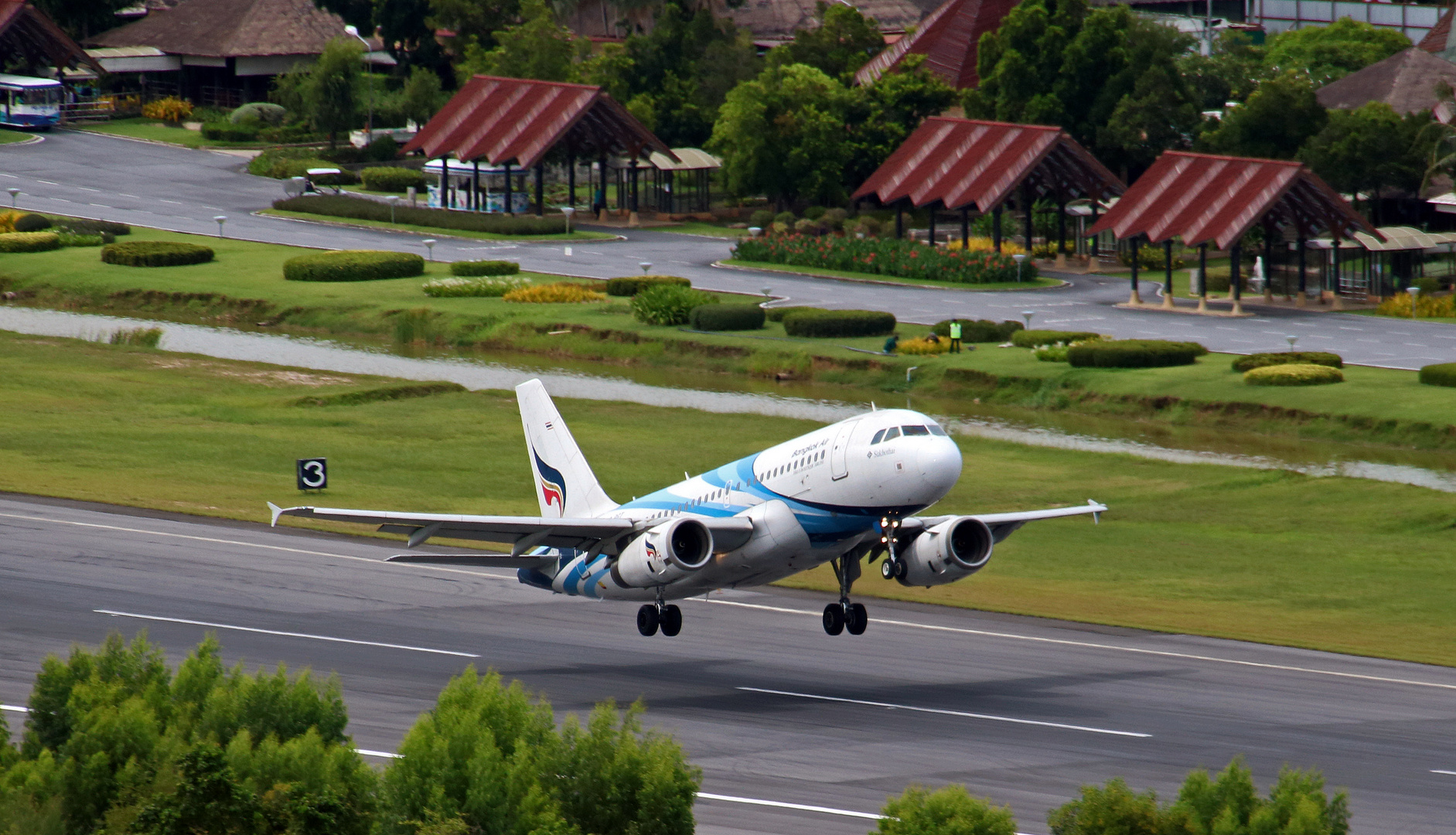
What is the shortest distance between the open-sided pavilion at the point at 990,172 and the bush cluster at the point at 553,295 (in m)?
25.5

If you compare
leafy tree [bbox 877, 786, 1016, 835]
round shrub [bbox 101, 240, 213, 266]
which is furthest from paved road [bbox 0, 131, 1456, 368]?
leafy tree [bbox 877, 786, 1016, 835]

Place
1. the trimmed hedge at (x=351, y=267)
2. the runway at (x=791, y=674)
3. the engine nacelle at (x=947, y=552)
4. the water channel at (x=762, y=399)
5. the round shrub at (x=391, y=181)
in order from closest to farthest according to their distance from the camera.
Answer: the runway at (x=791, y=674), the engine nacelle at (x=947, y=552), the water channel at (x=762, y=399), the trimmed hedge at (x=351, y=267), the round shrub at (x=391, y=181)

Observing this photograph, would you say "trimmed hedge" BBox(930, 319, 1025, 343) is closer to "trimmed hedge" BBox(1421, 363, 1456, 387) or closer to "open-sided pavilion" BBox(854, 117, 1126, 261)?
"trimmed hedge" BBox(1421, 363, 1456, 387)

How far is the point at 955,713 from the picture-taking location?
3950 cm

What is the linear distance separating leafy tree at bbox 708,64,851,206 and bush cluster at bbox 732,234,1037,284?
12.1 metres

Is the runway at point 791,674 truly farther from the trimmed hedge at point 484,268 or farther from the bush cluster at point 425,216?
the bush cluster at point 425,216

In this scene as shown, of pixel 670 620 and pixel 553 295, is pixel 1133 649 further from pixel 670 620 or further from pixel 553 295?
pixel 553 295

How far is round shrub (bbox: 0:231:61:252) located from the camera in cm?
12281

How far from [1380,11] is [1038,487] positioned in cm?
13469

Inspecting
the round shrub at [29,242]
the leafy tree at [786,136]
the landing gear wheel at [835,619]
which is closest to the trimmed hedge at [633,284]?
the leafy tree at [786,136]

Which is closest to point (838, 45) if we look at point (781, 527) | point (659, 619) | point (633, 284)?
point (633, 284)

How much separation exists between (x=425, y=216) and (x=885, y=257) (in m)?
37.5

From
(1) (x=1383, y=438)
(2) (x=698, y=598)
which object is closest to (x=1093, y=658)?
(2) (x=698, y=598)

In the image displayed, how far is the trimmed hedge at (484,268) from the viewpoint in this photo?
116 m
